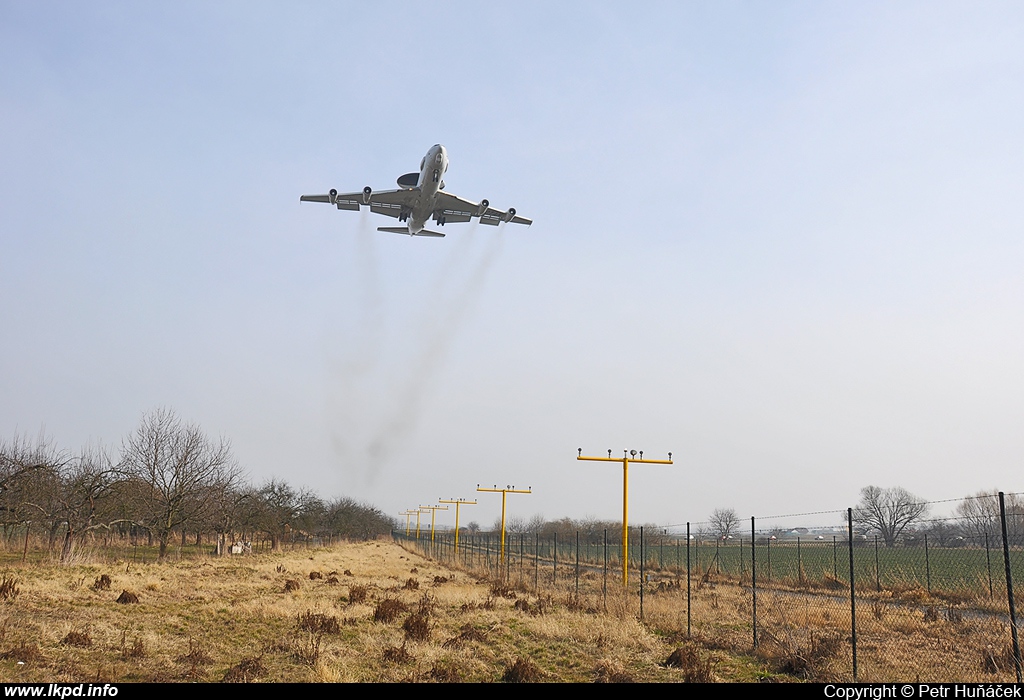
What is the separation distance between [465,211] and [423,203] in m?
2.50

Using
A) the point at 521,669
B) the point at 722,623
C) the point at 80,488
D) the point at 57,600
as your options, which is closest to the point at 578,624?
the point at 722,623

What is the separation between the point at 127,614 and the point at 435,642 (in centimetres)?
810

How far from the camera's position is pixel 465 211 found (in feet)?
107

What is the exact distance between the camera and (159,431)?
3934 centimetres

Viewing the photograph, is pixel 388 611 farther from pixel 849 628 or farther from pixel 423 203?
pixel 423 203

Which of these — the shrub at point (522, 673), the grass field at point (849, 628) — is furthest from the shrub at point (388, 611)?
the shrub at point (522, 673)

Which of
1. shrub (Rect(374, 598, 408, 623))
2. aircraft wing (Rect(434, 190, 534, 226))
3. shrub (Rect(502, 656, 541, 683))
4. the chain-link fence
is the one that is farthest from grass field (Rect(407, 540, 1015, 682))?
aircraft wing (Rect(434, 190, 534, 226))

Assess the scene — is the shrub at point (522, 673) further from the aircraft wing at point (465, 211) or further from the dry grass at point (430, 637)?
the aircraft wing at point (465, 211)

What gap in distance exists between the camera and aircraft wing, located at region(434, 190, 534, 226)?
3139cm

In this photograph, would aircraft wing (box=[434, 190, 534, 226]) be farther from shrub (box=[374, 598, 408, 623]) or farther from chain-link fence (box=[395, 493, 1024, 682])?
shrub (box=[374, 598, 408, 623])

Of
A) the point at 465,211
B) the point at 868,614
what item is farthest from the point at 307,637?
the point at 465,211

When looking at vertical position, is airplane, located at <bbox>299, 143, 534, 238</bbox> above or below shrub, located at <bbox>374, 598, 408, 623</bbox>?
above
